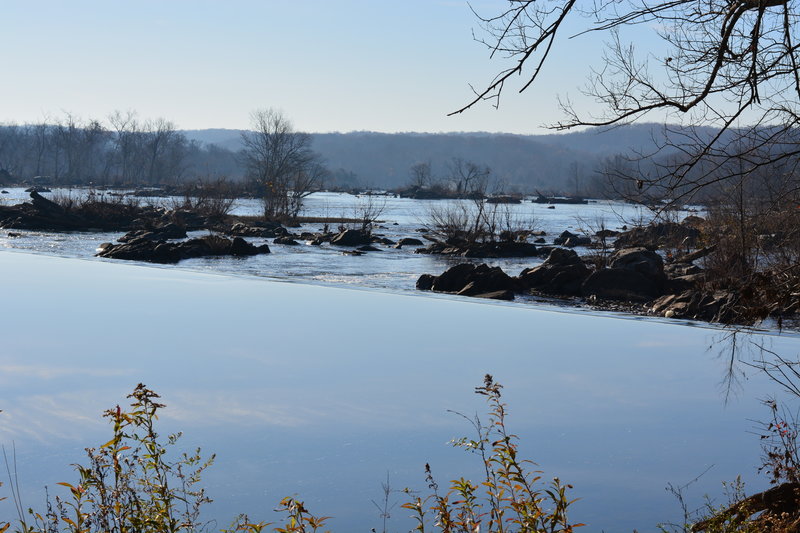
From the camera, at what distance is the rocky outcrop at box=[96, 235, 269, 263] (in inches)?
1025

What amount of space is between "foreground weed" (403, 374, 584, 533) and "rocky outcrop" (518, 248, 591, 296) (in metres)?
12.9

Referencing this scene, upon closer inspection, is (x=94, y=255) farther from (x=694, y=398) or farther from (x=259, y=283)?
(x=694, y=398)

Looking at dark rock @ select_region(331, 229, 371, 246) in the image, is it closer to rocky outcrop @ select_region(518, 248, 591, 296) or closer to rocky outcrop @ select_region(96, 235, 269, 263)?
rocky outcrop @ select_region(96, 235, 269, 263)

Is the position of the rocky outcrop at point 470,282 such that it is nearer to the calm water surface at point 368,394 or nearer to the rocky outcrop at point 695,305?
the calm water surface at point 368,394

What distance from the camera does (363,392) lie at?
8898mm

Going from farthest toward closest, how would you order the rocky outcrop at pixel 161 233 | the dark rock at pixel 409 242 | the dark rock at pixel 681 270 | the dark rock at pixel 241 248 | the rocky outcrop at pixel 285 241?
the dark rock at pixel 409 242, the rocky outcrop at pixel 285 241, the rocky outcrop at pixel 161 233, the dark rock at pixel 241 248, the dark rock at pixel 681 270

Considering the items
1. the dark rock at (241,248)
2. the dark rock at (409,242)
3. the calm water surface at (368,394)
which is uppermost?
the dark rock at (409,242)

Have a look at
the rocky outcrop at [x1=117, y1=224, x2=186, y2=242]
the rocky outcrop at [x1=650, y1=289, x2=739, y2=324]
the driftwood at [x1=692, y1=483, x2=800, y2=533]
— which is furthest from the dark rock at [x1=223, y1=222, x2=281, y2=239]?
the driftwood at [x1=692, y1=483, x2=800, y2=533]

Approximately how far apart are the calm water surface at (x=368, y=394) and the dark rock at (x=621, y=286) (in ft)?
10.5

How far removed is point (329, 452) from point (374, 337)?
18.5 feet

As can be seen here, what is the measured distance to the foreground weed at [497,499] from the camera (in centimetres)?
349

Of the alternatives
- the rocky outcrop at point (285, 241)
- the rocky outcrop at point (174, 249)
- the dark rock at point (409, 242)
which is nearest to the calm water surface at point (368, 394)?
the rocky outcrop at point (174, 249)

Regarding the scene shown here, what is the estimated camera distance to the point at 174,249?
88.2 feet

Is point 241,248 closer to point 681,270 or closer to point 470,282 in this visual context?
point 470,282
